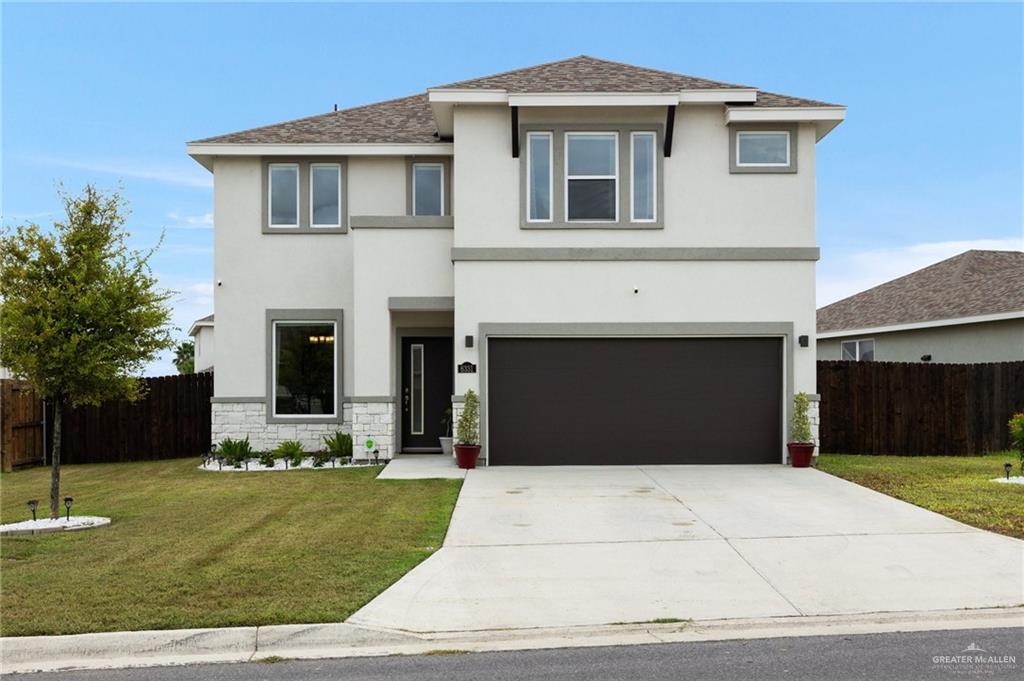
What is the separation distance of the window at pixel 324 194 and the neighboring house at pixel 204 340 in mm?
15484

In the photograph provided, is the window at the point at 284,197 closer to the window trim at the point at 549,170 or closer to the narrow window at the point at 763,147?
the window trim at the point at 549,170

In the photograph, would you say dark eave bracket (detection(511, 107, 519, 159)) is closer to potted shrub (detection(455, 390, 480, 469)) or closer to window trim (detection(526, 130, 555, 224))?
window trim (detection(526, 130, 555, 224))

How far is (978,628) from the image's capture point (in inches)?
256

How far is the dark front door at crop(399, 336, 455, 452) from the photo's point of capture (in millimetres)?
17297

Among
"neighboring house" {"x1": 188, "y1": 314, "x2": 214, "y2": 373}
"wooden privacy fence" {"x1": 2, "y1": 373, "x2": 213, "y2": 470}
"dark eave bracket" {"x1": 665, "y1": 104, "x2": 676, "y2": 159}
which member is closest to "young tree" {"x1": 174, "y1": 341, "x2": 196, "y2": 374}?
"neighboring house" {"x1": 188, "y1": 314, "x2": 214, "y2": 373}

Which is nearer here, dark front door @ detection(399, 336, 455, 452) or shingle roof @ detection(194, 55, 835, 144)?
shingle roof @ detection(194, 55, 835, 144)

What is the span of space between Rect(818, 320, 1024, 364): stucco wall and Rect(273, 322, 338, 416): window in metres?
15.6

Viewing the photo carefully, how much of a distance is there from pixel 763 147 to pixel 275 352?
33.5 ft

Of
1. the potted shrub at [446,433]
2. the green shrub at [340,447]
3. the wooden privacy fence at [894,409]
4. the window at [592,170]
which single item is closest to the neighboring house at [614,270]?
the window at [592,170]

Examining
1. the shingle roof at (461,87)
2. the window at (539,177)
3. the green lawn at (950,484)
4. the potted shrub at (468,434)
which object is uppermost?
the shingle roof at (461,87)

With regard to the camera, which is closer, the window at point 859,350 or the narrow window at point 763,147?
the narrow window at point 763,147

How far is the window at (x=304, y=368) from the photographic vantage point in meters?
17.4

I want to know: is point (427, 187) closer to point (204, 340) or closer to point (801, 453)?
point (801, 453)

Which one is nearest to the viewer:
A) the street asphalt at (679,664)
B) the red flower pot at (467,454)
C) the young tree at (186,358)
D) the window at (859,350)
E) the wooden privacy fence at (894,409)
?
the street asphalt at (679,664)
